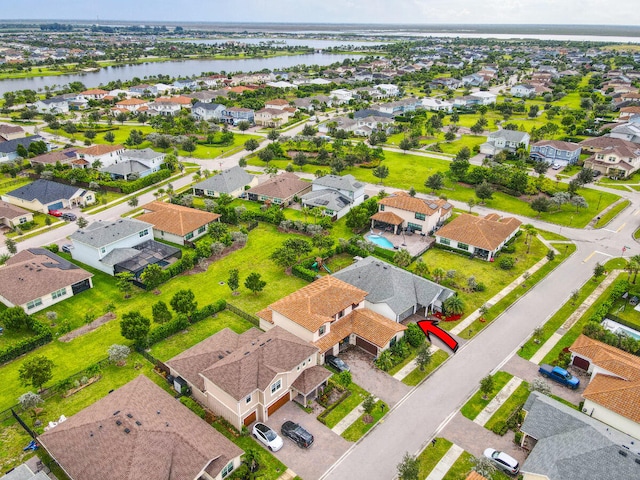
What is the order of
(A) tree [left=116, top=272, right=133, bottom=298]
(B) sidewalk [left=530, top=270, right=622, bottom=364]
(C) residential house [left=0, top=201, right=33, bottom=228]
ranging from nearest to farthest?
(B) sidewalk [left=530, top=270, right=622, bottom=364], (A) tree [left=116, top=272, right=133, bottom=298], (C) residential house [left=0, top=201, right=33, bottom=228]

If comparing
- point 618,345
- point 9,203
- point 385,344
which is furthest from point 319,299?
point 9,203

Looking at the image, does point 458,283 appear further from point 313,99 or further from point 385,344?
point 313,99

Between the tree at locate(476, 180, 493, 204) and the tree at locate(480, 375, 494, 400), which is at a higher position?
the tree at locate(476, 180, 493, 204)

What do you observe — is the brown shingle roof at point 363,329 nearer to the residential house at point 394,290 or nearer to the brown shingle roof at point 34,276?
the residential house at point 394,290

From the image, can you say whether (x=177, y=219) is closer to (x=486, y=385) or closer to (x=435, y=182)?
(x=435, y=182)

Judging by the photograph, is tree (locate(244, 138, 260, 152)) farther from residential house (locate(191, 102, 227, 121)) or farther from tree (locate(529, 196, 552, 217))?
tree (locate(529, 196, 552, 217))

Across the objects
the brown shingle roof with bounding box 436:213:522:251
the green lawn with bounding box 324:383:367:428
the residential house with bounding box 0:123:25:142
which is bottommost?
the green lawn with bounding box 324:383:367:428

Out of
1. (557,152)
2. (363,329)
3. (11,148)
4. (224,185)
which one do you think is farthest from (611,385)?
(11,148)

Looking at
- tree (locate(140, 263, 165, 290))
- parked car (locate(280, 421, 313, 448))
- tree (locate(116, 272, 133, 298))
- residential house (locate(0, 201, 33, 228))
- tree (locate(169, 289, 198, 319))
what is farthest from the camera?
residential house (locate(0, 201, 33, 228))

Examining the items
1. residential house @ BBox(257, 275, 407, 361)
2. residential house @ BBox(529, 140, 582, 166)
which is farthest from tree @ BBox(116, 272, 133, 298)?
residential house @ BBox(529, 140, 582, 166)
